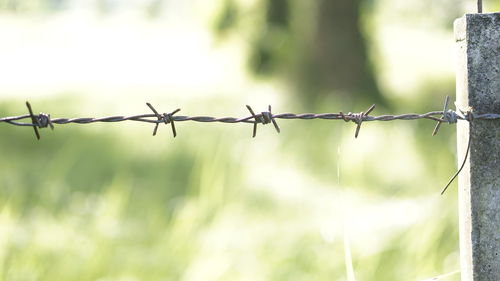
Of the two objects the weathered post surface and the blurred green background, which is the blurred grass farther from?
the weathered post surface

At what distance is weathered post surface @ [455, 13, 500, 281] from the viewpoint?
1.40 m

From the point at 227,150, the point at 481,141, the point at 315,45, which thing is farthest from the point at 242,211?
the point at 315,45

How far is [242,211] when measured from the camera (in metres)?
3.92

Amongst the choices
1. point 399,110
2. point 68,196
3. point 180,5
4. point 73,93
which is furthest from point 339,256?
point 180,5

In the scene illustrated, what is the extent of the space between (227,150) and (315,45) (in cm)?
309

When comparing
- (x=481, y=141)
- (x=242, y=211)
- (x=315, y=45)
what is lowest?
(x=242, y=211)

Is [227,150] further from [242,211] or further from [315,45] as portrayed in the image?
[315,45]

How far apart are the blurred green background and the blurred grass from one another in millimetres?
13

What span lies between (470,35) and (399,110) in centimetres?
676

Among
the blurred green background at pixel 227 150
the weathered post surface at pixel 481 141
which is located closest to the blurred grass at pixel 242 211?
the blurred green background at pixel 227 150

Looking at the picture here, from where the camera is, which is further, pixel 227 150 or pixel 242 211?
pixel 227 150

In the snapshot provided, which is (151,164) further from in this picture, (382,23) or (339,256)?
(382,23)

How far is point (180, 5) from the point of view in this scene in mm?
12805

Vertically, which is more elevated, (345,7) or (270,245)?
(345,7)
